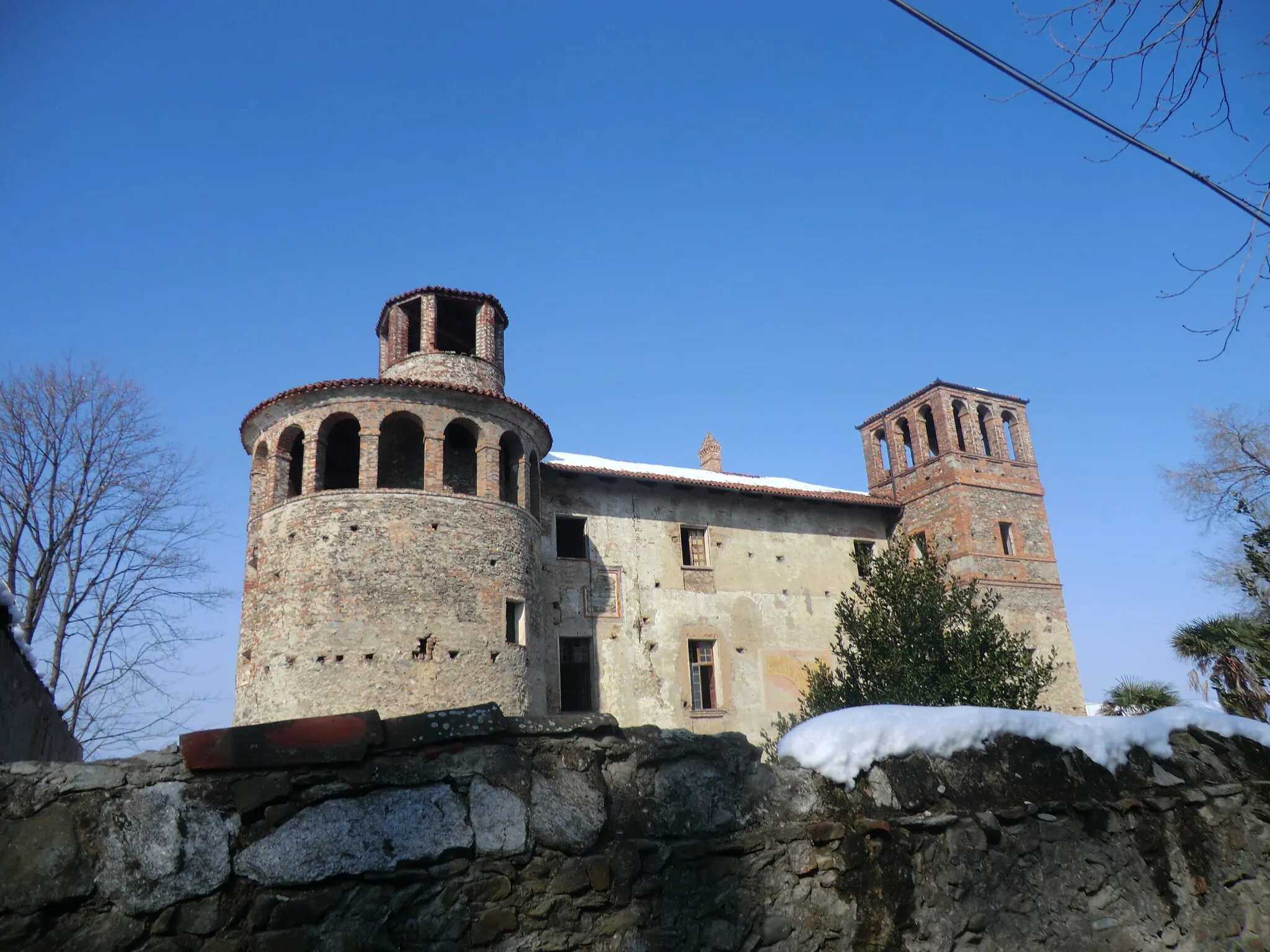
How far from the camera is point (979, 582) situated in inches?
885

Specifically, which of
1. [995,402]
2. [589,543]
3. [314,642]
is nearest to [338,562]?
[314,642]

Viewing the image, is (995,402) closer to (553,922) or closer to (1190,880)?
(1190,880)

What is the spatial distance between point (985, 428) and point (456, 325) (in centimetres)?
1673

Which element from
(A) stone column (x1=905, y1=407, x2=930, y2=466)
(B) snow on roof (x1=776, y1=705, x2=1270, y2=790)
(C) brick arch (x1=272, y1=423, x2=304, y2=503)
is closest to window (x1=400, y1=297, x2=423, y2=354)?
(C) brick arch (x1=272, y1=423, x2=304, y2=503)

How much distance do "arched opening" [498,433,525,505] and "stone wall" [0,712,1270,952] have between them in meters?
13.5

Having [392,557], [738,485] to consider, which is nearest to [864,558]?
[738,485]

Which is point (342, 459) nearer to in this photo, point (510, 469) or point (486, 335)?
point (510, 469)

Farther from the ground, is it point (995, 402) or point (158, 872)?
point (995, 402)

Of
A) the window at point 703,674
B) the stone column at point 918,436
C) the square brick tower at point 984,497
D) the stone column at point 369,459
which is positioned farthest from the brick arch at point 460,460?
the stone column at point 918,436

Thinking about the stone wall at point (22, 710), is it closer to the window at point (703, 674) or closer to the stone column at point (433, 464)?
the stone column at point (433, 464)

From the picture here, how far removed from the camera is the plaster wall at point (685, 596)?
18969mm

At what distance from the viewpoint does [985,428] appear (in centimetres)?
2628

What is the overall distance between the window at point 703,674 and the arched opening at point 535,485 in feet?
17.0

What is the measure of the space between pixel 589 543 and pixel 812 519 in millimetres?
6816
